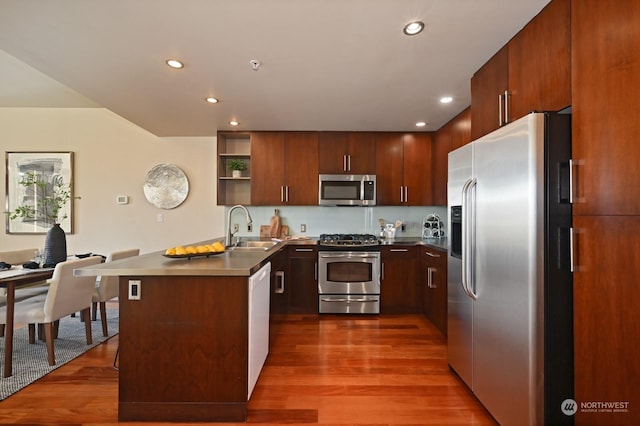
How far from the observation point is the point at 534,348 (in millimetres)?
1365

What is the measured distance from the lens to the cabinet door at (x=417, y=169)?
4.01 metres

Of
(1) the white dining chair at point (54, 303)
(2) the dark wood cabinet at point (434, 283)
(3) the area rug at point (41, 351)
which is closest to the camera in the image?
(3) the area rug at point (41, 351)

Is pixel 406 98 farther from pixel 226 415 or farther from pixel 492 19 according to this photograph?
pixel 226 415

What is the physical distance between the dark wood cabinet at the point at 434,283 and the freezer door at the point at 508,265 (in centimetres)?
113

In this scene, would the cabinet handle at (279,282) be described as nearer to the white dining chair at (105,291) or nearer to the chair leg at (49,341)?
the white dining chair at (105,291)

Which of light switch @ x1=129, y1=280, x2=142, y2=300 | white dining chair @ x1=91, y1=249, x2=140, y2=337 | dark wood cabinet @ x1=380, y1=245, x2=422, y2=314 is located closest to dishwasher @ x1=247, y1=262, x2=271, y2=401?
light switch @ x1=129, y1=280, x2=142, y2=300

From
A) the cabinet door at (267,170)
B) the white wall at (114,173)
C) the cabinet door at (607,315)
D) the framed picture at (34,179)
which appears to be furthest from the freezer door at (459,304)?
the framed picture at (34,179)

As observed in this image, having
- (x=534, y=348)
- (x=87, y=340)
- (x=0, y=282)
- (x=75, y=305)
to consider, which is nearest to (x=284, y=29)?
(x=534, y=348)

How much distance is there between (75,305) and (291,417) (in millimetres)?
2092

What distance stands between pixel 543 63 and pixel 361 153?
248cm

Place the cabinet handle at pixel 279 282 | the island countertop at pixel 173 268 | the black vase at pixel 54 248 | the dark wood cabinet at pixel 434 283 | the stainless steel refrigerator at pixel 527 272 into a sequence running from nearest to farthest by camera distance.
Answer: the stainless steel refrigerator at pixel 527 272 < the island countertop at pixel 173 268 < the black vase at pixel 54 248 < the cabinet handle at pixel 279 282 < the dark wood cabinet at pixel 434 283

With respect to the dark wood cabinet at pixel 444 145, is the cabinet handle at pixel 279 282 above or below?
below

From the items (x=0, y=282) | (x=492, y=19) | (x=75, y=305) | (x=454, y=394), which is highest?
(x=492, y=19)

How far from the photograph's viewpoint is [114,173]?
4.29m
